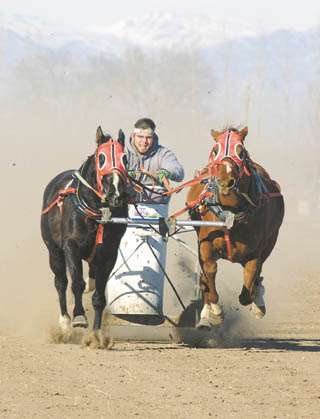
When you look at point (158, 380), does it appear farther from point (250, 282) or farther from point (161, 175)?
point (161, 175)

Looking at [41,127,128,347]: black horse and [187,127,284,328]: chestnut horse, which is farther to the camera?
[187,127,284,328]: chestnut horse

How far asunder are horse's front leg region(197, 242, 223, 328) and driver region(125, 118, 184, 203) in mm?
974

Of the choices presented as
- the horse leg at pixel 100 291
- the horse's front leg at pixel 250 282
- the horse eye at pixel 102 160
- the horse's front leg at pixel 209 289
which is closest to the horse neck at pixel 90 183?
the horse eye at pixel 102 160

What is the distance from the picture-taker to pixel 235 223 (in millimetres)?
12406

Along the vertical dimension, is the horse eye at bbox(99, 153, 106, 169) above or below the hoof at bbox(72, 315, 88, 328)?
above

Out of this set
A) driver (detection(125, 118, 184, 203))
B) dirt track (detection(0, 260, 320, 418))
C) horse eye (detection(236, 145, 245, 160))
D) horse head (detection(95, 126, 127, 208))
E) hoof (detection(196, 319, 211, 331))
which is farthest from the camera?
driver (detection(125, 118, 184, 203))

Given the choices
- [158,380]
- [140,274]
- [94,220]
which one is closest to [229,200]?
[140,274]

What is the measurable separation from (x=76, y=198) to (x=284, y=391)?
11.1ft

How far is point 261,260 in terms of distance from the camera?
517 inches

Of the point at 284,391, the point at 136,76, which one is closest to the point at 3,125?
the point at 284,391

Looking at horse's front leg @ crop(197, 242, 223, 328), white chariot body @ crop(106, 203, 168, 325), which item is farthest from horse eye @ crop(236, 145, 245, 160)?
white chariot body @ crop(106, 203, 168, 325)

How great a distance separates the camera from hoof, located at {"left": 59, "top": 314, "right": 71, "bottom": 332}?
1264 centimetres

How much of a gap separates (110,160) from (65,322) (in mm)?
1962

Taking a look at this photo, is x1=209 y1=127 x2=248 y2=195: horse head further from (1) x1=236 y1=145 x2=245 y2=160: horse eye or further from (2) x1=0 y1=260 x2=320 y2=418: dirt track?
(2) x1=0 y1=260 x2=320 y2=418: dirt track
